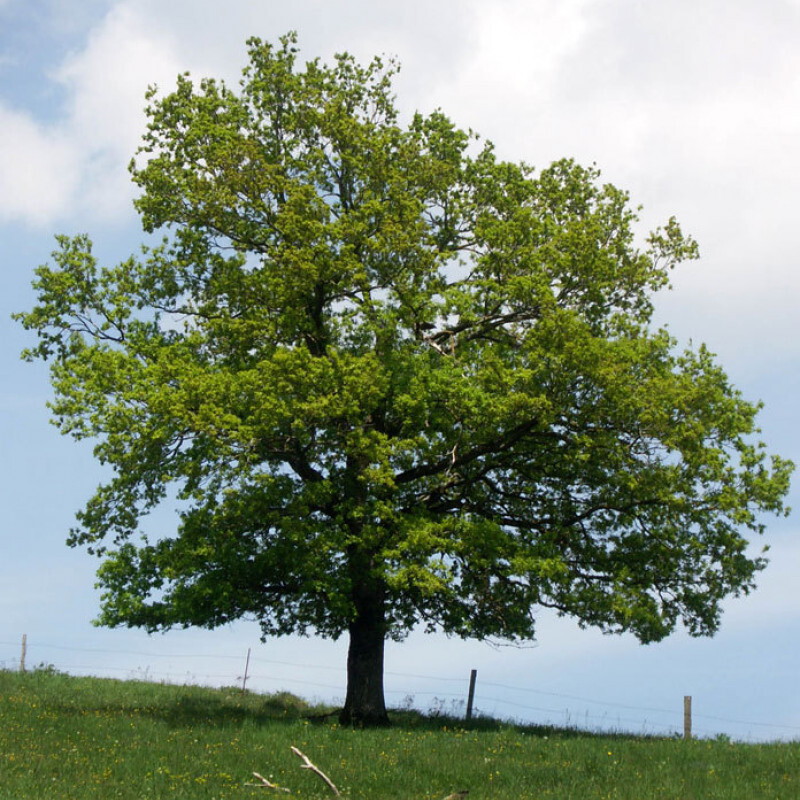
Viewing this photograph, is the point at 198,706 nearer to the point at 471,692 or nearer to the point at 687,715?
the point at 471,692

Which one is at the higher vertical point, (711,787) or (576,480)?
(576,480)

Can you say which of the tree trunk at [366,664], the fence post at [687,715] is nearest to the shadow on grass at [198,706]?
the tree trunk at [366,664]

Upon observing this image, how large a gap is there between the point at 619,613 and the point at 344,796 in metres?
10.8

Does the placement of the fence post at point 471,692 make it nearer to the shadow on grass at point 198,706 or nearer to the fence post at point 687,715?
the shadow on grass at point 198,706

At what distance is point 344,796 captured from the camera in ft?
56.6

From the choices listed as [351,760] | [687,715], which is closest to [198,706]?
[351,760]

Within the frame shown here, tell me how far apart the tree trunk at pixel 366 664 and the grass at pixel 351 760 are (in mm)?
840

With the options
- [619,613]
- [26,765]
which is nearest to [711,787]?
[619,613]

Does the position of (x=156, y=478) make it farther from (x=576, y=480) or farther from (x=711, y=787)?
(x=711, y=787)

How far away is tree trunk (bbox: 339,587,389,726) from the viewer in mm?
26141

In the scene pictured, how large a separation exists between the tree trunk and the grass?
84cm

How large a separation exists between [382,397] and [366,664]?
7534 millimetres

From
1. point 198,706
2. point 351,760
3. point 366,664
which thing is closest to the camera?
point 351,760

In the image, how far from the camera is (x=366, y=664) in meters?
26.7
